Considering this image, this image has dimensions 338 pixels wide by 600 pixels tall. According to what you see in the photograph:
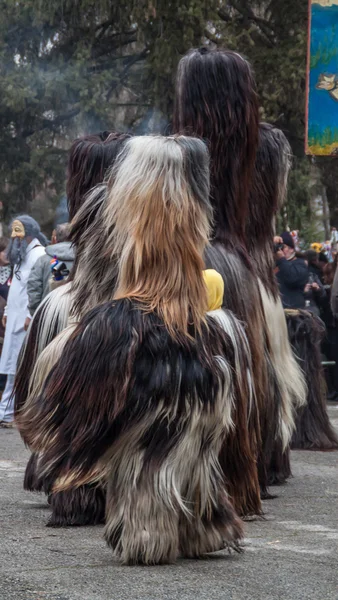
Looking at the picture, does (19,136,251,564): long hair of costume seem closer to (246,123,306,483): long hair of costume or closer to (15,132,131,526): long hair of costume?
(15,132,131,526): long hair of costume

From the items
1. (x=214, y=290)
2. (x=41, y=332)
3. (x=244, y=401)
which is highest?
(x=214, y=290)

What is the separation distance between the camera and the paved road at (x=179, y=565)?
450cm

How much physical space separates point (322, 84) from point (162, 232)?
9086 mm

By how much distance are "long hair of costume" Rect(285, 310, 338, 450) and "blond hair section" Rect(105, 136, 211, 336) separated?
4688mm

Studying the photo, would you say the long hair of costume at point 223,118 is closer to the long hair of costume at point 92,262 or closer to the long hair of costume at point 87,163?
the long hair of costume at point 87,163

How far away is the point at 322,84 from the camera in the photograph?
45.1 ft

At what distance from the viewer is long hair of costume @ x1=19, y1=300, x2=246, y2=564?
4.86 m

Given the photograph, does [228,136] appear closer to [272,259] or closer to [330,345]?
[272,259]

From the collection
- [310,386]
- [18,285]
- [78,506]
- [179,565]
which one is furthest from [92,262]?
[18,285]

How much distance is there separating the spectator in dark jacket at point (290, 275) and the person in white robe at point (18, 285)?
250 centimetres

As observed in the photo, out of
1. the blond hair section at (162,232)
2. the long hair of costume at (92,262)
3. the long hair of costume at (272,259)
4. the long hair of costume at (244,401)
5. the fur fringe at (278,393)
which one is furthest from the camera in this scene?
the long hair of costume at (272,259)

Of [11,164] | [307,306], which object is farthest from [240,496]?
[11,164]

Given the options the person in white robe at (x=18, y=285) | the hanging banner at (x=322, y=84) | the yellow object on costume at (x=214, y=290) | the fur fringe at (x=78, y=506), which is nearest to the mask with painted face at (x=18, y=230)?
the person in white robe at (x=18, y=285)

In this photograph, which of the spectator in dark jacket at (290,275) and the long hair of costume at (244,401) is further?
the spectator in dark jacket at (290,275)
